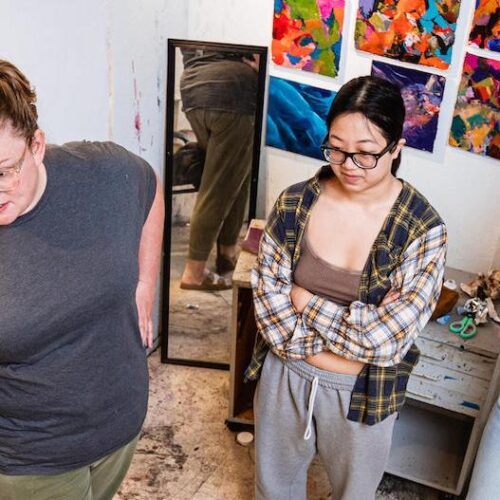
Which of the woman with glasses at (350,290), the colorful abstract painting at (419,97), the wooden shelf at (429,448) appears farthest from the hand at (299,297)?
the colorful abstract painting at (419,97)

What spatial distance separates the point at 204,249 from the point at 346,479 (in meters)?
1.28

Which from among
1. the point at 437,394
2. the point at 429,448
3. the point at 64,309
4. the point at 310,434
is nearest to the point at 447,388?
the point at 437,394

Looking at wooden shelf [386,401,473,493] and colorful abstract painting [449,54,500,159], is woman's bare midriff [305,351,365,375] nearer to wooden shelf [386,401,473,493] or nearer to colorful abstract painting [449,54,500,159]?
wooden shelf [386,401,473,493]

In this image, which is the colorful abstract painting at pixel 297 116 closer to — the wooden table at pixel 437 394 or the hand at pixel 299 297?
the wooden table at pixel 437 394

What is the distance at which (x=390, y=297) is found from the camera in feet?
5.95

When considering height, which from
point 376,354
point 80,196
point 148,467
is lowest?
point 148,467

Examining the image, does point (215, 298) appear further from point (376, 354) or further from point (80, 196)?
point (80, 196)

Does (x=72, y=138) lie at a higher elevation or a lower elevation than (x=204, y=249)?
higher

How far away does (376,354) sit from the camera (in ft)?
5.88

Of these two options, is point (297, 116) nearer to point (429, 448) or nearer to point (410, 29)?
point (410, 29)

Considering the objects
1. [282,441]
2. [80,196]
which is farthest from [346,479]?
[80,196]

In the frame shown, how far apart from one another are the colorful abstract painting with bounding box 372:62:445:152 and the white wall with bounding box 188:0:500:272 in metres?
0.03

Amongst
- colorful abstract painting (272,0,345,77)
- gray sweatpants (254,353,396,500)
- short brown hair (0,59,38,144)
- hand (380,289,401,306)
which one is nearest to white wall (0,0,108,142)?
short brown hair (0,59,38,144)

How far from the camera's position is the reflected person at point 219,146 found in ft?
9.12
